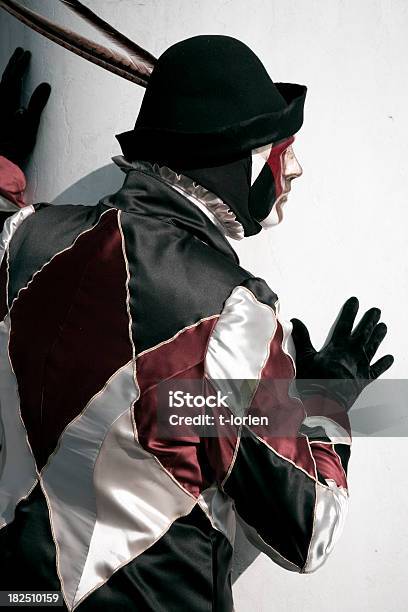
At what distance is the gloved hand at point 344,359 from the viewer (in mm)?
1557

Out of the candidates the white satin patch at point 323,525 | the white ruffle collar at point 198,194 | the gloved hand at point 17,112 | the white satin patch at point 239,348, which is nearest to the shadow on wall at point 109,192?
the gloved hand at point 17,112

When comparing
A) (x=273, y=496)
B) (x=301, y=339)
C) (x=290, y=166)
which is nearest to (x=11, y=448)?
(x=273, y=496)

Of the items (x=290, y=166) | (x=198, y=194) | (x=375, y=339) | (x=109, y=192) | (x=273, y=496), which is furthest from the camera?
(x=109, y=192)

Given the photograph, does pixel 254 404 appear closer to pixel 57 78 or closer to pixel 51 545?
pixel 51 545

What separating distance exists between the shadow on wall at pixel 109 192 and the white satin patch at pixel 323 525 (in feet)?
1.29

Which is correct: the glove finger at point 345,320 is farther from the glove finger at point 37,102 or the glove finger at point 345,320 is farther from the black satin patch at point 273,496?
the glove finger at point 37,102

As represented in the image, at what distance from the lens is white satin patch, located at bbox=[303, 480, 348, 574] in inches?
54.2

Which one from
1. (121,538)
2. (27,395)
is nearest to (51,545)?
(121,538)

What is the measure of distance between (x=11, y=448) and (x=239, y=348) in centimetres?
43

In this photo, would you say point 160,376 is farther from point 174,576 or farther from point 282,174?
point 282,174

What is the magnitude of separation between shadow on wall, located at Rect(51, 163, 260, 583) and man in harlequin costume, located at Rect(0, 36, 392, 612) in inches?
10.8

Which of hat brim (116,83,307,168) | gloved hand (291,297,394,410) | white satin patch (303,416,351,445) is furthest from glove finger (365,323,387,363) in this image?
hat brim (116,83,307,168)

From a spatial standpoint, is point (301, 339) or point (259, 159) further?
point (301, 339)

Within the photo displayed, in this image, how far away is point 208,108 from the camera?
4.64 feet
